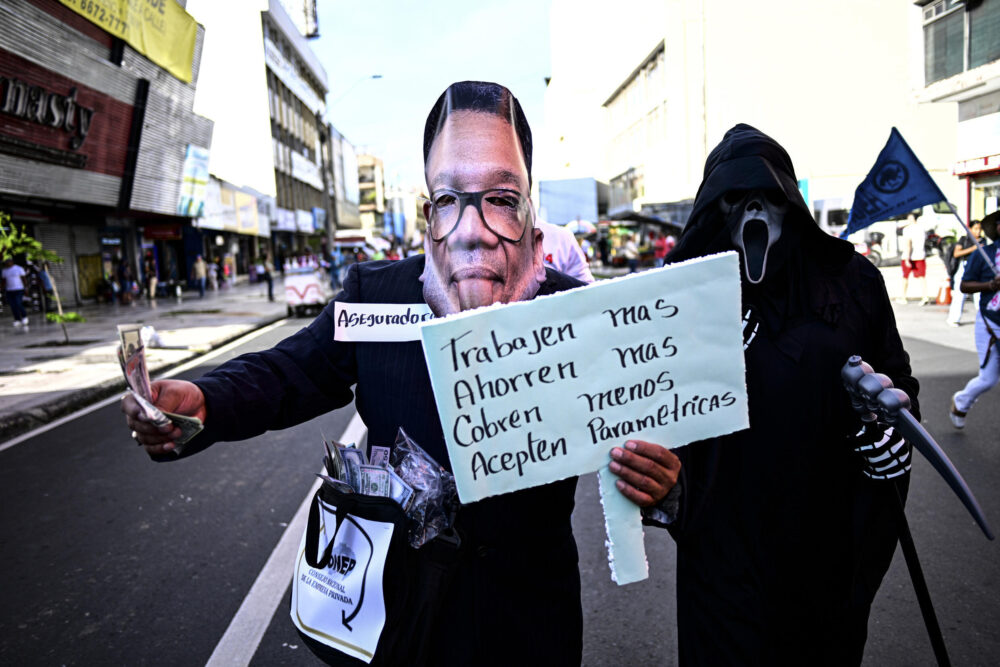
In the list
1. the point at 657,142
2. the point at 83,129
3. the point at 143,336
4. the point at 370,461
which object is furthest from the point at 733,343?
the point at 657,142

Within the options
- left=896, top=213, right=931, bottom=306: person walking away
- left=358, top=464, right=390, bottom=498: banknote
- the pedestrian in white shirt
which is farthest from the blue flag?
left=896, top=213, right=931, bottom=306: person walking away

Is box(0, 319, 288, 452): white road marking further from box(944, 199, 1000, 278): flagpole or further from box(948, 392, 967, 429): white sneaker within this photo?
box(948, 392, 967, 429): white sneaker

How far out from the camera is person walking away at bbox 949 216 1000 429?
5.85 m

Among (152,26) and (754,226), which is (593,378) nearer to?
(754,226)

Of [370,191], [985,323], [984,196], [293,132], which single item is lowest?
[985,323]

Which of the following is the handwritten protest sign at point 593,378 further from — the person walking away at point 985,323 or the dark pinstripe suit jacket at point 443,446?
the person walking away at point 985,323

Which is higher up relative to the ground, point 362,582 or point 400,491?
point 400,491

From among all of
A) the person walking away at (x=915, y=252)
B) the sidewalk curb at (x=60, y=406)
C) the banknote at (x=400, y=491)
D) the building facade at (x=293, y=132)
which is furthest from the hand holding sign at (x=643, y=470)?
the building facade at (x=293, y=132)

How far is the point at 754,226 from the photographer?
212 centimetres

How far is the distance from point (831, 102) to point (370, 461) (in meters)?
41.2

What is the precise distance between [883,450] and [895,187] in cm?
174

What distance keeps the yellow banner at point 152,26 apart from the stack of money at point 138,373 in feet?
66.8

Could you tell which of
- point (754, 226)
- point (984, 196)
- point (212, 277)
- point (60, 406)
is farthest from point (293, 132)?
point (754, 226)

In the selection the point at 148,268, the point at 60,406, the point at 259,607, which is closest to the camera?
the point at 259,607
